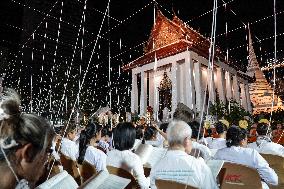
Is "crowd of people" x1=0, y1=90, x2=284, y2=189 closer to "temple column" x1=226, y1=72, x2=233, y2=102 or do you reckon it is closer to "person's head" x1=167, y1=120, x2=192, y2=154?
"person's head" x1=167, y1=120, x2=192, y2=154

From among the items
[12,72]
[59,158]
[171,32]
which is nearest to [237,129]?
[59,158]

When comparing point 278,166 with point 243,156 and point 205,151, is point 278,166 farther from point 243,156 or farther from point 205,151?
point 205,151

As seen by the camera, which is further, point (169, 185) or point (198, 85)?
point (198, 85)

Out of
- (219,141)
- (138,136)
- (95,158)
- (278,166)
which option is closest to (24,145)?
(95,158)

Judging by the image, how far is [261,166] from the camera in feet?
11.9

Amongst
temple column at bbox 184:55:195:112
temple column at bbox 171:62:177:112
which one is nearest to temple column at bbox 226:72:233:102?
temple column at bbox 184:55:195:112

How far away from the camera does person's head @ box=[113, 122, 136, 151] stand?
411 cm

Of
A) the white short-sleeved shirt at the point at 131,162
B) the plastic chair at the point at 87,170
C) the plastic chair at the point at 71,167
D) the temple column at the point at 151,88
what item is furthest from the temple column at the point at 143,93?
the white short-sleeved shirt at the point at 131,162

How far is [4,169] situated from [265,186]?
11.2ft

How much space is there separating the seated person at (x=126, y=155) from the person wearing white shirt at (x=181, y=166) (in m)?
0.72

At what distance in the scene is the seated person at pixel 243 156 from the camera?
363 centimetres

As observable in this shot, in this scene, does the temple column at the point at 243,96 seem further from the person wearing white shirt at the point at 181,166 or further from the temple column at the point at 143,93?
the person wearing white shirt at the point at 181,166

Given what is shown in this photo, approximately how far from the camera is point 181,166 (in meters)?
2.87

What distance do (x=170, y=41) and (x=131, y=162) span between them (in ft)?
73.8
